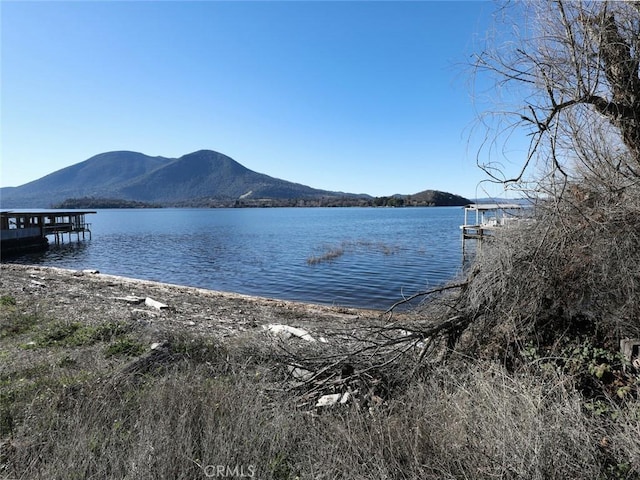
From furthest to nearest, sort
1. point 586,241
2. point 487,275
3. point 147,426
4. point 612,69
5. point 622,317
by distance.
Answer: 1. point 487,275
2. point 586,241
3. point 622,317
4. point 612,69
5. point 147,426

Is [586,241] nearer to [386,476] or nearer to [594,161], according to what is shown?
[594,161]

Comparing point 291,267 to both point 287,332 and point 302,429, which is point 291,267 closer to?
point 287,332

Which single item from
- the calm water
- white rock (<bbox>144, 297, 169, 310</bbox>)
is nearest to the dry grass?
white rock (<bbox>144, 297, 169, 310</bbox>)

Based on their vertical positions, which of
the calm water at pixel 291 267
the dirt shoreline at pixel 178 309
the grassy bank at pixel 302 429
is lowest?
the calm water at pixel 291 267

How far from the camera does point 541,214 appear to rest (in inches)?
218

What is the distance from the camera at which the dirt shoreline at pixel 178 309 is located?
1025 centimetres

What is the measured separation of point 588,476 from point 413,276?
19.9 meters

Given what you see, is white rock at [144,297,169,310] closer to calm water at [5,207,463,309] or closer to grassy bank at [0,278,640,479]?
calm water at [5,207,463,309]

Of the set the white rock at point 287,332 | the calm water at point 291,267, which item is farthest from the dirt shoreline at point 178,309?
the calm water at point 291,267

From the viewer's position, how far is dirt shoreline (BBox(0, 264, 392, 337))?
1025 centimetres

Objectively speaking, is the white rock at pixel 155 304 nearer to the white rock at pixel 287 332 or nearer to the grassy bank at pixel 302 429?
the white rock at pixel 287 332

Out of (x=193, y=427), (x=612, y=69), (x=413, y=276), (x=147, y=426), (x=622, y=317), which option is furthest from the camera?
(x=413, y=276)

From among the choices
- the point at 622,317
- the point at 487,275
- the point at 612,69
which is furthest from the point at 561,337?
the point at 612,69

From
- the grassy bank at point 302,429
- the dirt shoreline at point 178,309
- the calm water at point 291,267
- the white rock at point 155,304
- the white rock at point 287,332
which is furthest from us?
the calm water at point 291,267
